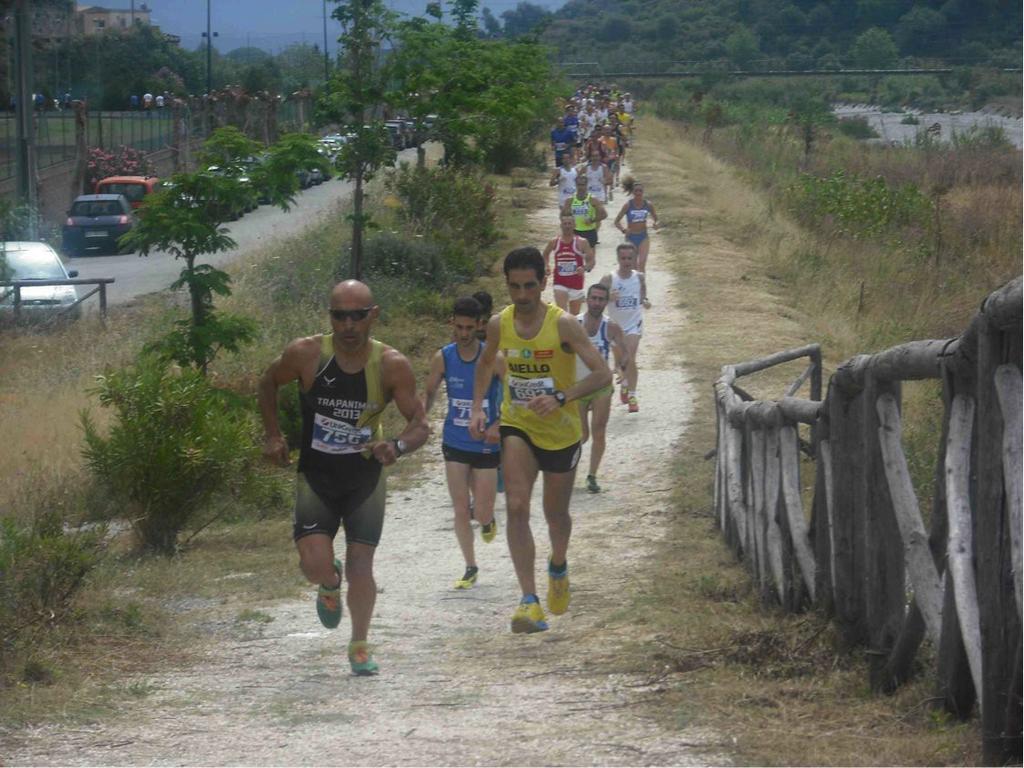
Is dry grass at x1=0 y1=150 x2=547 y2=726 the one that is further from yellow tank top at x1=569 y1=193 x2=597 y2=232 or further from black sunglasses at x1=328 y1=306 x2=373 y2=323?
yellow tank top at x1=569 y1=193 x2=597 y2=232

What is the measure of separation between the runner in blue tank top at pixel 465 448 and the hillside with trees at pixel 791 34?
3686 centimetres

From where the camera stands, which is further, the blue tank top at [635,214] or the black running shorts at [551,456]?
the blue tank top at [635,214]

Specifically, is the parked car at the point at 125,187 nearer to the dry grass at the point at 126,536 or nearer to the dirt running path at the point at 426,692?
the dry grass at the point at 126,536

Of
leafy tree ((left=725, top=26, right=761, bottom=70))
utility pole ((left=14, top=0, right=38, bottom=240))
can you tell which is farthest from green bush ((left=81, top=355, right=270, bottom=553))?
leafy tree ((left=725, top=26, right=761, bottom=70))

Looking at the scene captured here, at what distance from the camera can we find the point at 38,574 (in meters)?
7.58

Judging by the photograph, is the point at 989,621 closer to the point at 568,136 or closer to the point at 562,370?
the point at 562,370

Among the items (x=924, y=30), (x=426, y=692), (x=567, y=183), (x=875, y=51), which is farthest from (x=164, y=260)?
(x=875, y=51)

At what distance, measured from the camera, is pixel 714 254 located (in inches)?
1089

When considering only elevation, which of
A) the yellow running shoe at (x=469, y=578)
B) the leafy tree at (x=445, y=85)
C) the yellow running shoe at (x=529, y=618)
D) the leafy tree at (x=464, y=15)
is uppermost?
Result: the leafy tree at (x=464, y=15)

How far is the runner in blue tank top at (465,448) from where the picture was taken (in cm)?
904

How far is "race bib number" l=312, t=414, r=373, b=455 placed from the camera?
6.67 m

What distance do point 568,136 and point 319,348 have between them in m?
30.9

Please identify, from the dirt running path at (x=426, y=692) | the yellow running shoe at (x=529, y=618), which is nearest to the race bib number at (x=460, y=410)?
the dirt running path at (x=426, y=692)

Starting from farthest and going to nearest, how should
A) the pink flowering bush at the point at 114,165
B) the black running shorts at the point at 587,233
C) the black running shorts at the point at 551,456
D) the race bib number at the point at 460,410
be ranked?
the pink flowering bush at the point at 114,165 < the black running shorts at the point at 587,233 < the race bib number at the point at 460,410 < the black running shorts at the point at 551,456
